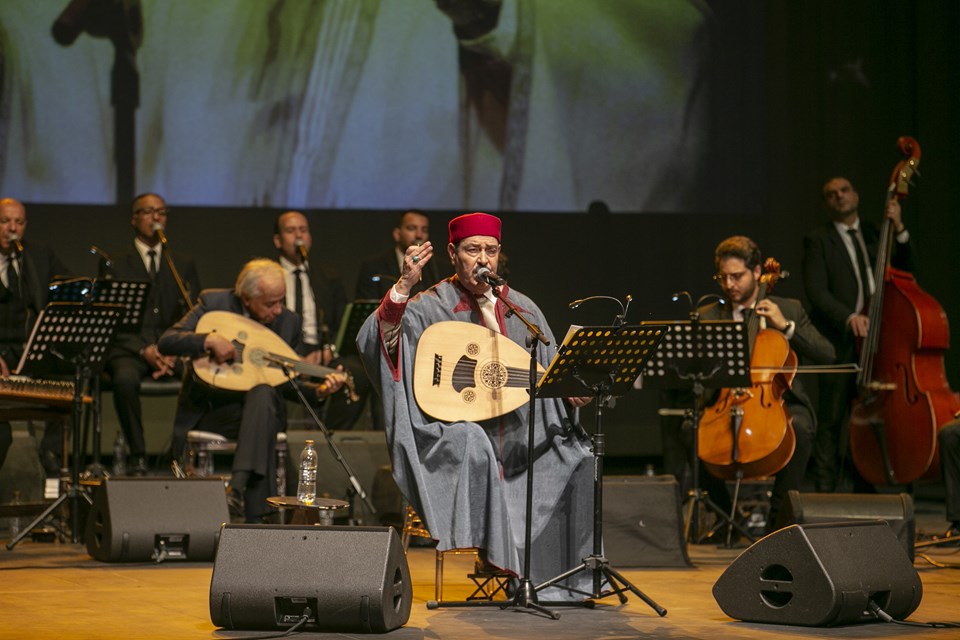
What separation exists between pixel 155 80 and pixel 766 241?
442cm

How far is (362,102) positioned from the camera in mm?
9273

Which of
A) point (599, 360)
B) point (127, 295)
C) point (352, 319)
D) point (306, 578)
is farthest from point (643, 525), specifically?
point (127, 295)

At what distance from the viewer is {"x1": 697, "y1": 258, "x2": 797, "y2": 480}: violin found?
21.6 feet

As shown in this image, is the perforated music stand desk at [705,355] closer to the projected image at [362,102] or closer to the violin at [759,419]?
the violin at [759,419]

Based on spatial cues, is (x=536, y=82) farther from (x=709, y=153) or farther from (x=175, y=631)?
(x=175, y=631)

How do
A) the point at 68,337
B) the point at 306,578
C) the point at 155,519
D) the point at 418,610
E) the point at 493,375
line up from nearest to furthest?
the point at 306,578 < the point at 418,610 < the point at 493,375 < the point at 155,519 < the point at 68,337

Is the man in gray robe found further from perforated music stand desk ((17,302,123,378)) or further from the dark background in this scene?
the dark background

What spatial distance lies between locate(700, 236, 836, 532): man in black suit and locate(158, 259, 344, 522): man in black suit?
6.72ft

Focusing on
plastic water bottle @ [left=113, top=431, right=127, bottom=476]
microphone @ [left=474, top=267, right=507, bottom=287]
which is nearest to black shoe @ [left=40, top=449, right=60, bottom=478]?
plastic water bottle @ [left=113, top=431, right=127, bottom=476]

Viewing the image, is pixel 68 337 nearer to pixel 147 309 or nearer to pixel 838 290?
pixel 147 309

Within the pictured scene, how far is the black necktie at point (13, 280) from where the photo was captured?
303 inches

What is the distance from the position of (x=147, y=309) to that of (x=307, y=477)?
256cm

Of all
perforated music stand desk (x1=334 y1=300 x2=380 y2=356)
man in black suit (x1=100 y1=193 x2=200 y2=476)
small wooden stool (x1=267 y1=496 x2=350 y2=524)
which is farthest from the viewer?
man in black suit (x1=100 y1=193 x2=200 y2=476)

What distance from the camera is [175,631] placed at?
4.38 metres
